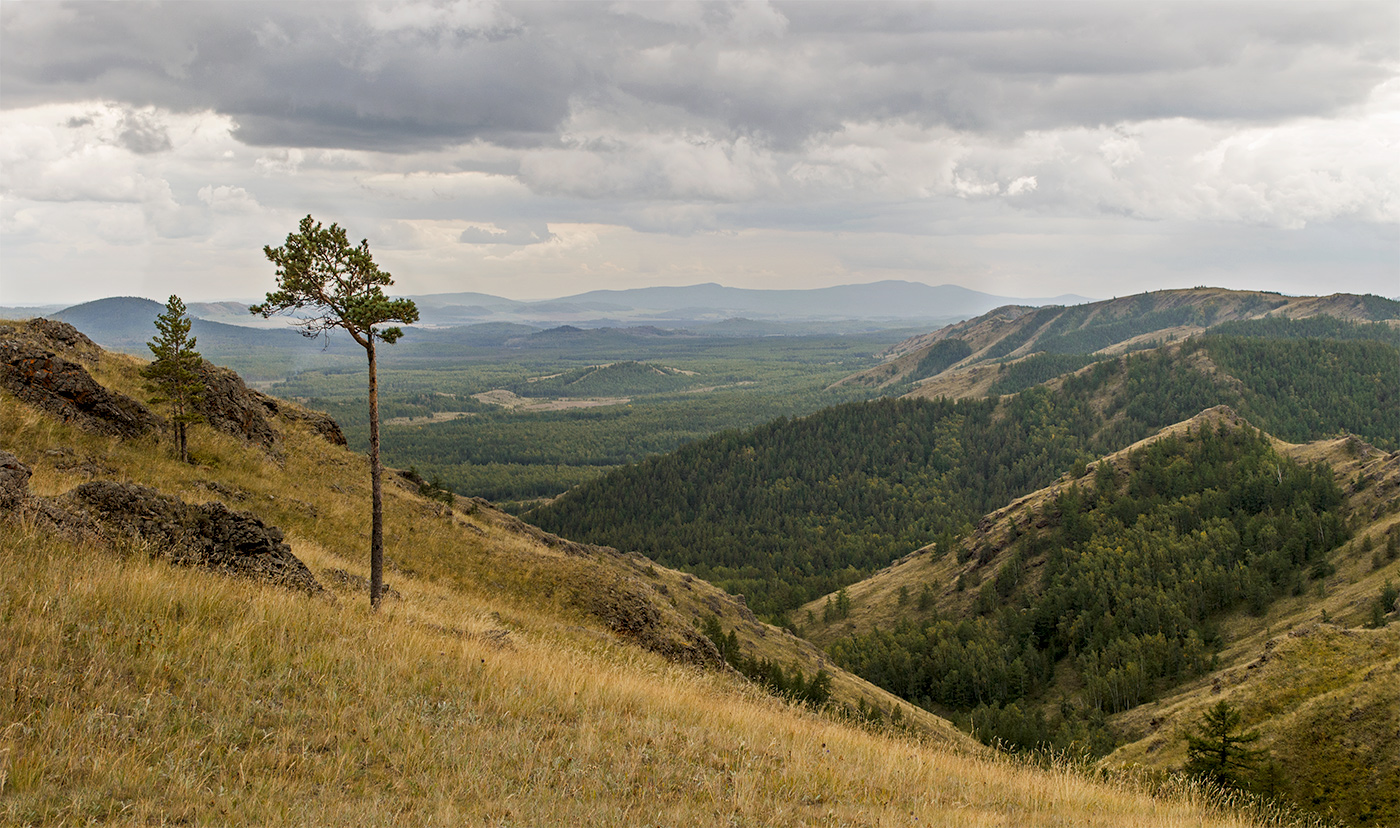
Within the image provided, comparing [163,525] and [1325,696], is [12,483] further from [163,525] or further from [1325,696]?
[1325,696]

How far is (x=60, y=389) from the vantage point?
3003 cm

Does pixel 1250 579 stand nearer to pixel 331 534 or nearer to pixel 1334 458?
pixel 1334 458

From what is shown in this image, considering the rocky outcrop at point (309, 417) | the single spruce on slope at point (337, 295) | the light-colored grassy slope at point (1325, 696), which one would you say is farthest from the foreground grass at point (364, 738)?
the rocky outcrop at point (309, 417)

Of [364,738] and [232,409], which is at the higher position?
[232,409]

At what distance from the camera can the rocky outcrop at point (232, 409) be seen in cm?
3947

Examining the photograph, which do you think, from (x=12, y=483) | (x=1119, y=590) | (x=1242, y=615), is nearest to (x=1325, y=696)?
(x=12, y=483)

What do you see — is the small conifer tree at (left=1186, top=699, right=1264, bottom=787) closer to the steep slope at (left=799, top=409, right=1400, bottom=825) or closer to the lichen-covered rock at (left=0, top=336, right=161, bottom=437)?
the steep slope at (left=799, top=409, right=1400, bottom=825)

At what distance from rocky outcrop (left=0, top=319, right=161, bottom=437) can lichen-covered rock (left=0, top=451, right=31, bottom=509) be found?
1638cm

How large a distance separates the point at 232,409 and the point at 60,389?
1093 cm

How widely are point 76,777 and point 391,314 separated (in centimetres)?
1413

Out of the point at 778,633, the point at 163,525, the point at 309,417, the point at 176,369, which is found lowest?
the point at 778,633

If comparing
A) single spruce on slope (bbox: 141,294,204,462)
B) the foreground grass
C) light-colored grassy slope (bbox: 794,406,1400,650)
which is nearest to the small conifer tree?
the foreground grass

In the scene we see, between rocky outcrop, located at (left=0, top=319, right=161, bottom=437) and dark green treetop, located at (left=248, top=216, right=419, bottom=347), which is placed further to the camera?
rocky outcrop, located at (left=0, top=319, right=161, bottom=437)

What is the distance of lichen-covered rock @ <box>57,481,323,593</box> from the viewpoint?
17156mm
